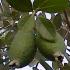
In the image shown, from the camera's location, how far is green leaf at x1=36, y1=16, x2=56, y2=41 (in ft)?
2.22

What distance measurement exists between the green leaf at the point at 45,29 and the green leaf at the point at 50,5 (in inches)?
1.3

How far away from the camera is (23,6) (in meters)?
0.73

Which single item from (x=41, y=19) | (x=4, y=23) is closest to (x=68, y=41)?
(x=4, y=23)

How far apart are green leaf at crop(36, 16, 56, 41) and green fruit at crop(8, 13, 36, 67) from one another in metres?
0.03

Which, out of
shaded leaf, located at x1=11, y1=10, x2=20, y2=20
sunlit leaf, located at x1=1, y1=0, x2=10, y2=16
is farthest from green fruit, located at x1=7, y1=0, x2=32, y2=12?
sunlit leaf, located at x1=1, y1=0, x2=10, y2=16

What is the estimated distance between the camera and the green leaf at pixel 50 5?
711 mm

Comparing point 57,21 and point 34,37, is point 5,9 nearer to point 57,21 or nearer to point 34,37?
point 57,21

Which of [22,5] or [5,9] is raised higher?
[22,5]

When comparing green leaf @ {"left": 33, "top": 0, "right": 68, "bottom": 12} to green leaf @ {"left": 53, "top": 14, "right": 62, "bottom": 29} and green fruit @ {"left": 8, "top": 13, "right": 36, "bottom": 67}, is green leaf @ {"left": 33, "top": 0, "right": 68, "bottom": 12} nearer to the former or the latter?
green fruit @ {"left": 8, "top": 13, "right": 36, "bottom": 67}

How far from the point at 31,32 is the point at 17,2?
105mm

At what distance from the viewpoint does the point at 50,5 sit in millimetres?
711

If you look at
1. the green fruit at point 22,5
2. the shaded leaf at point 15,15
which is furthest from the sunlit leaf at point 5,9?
the green fruit at point 22,5

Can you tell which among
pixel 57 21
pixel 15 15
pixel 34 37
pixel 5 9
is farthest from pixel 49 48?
pixel 5 9

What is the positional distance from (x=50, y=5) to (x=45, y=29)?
67 millimetres
